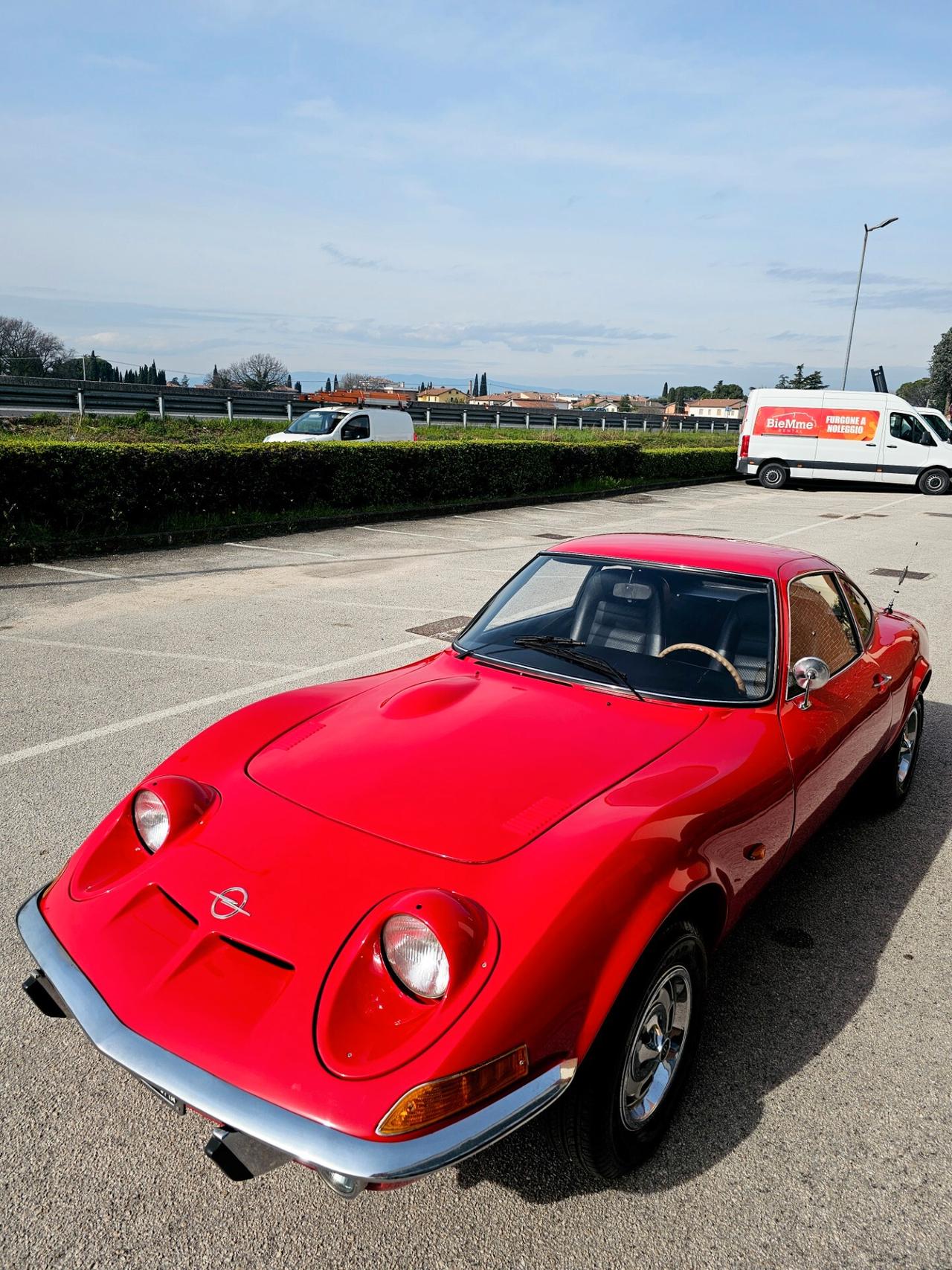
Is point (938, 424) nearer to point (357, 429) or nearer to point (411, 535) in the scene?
point (357, 429)

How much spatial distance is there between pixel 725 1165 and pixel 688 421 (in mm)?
51347

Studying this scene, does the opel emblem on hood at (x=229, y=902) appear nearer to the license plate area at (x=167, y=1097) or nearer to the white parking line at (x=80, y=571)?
the license plate area at (x=167, y=1097)

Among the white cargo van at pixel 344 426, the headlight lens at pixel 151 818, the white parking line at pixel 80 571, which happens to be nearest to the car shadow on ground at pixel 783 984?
the headlight lens at pixel 151 818

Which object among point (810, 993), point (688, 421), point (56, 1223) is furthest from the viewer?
point (688, 421)

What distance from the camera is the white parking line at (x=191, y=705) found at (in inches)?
196

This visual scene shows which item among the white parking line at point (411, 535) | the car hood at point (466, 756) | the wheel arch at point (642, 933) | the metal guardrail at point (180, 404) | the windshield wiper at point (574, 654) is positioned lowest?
the white parking line at point (411, 535)

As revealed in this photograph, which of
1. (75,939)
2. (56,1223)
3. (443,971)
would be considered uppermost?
(443,971)

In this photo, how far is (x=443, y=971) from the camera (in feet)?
6.58

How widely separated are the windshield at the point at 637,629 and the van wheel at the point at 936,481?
24.6 m

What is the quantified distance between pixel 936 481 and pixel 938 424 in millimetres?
1532

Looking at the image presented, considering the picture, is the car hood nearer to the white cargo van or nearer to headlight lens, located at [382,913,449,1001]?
headlight lens, located at [382,913,449,1001]

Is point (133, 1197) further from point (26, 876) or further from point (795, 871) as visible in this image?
point (795, 871)

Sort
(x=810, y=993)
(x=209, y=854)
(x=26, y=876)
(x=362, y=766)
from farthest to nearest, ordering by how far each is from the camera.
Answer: (x=26, y=876)
(x=810, y=993)
(x=362, y=766)
(x=209, y=854)

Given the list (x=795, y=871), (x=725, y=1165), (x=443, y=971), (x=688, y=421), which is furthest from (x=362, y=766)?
(x=688, y=421)
